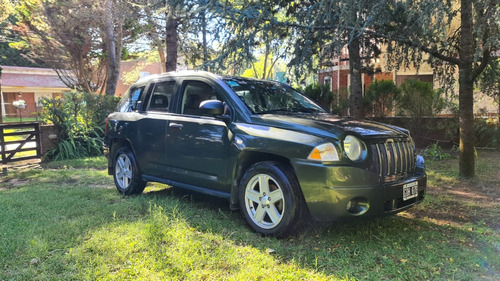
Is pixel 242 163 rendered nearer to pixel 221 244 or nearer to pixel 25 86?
pixel 221 244

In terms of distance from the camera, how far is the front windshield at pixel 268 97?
451 centimetres

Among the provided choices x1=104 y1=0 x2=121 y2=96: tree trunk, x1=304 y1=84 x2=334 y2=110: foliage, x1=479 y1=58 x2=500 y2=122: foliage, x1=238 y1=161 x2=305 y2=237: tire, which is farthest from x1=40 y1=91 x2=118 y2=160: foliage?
x1=479 y1=58 x2=500 y2=122: foliage

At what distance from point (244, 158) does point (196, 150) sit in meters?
0.76

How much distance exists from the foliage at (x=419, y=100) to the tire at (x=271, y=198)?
25.3 ft

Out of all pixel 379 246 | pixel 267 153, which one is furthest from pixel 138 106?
pixel 379 246

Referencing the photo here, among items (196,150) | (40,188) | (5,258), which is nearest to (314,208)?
(196,150)

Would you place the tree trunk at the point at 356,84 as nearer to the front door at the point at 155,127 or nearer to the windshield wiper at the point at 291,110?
the windshield wiper at the point at 291,110

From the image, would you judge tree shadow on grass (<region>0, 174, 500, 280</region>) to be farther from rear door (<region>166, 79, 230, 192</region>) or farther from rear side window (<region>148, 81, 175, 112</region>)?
rear side window (<region>148, 81, 175, 112</region>)

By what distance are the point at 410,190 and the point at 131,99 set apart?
4.39 metres

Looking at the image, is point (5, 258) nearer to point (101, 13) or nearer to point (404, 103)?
point (404, 103)

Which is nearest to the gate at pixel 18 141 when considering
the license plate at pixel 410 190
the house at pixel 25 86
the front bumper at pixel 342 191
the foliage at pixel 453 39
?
the front bumper at pixel 342 191

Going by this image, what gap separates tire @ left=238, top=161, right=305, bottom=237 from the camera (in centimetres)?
366

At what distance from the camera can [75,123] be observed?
10883 millimetres

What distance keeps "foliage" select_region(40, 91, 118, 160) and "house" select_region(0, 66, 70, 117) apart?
2518cm
